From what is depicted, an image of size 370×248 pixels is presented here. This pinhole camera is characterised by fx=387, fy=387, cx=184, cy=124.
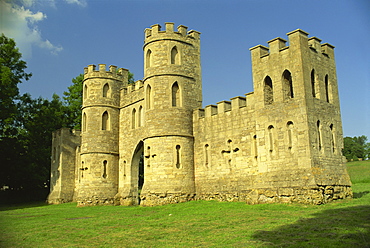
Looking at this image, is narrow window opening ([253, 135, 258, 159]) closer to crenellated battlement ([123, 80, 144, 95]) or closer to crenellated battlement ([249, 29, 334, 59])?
crenellated battlement ([249, 29, 334, 59])

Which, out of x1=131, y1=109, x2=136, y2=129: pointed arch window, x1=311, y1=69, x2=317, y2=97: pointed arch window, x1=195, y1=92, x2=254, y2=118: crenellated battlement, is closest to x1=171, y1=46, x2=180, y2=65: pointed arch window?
x1=195, y1=92, x2=254, y2=118: crenellated battlement

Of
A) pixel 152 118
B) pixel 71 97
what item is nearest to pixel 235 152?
pixel 152 118

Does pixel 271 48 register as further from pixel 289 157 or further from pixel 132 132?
pixel 132 132

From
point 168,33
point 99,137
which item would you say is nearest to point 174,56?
point 168,33

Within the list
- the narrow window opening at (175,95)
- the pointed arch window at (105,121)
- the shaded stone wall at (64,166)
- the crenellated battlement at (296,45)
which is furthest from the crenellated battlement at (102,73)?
the crenellated battlement at (296,45)

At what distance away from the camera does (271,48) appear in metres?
18.8

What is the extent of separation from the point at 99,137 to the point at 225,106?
1162 cm

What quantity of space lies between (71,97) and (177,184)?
25498mm

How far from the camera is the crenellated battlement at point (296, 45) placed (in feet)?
57.9

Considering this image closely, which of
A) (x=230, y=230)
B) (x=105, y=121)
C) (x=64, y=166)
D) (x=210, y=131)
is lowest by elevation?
(x=230, y=230)

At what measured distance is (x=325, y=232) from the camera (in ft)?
34.2

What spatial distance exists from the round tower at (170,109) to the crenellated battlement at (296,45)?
550 centimetres

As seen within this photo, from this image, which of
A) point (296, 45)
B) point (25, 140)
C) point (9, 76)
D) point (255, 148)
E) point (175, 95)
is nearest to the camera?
point (296, 45)

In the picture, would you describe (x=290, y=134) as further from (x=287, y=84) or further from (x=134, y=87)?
(x=134, y=87)
